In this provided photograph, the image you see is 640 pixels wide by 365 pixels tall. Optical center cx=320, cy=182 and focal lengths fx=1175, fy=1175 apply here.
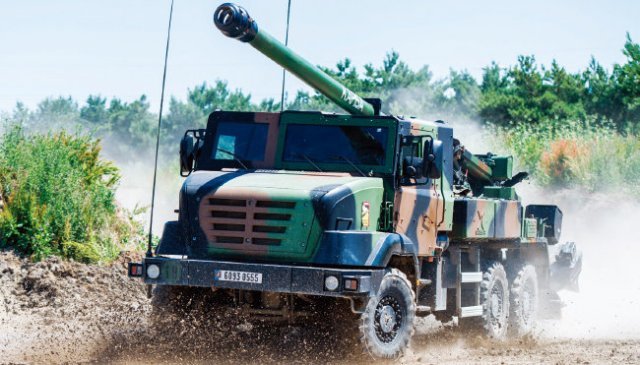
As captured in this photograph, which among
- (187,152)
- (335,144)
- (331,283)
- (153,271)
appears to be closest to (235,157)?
(187,152)

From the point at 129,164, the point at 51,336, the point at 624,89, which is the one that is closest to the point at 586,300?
the point at 51,336

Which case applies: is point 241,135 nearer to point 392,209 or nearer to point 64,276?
point 392,209

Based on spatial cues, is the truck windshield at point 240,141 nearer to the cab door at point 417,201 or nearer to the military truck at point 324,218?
the military truck at point 324,218

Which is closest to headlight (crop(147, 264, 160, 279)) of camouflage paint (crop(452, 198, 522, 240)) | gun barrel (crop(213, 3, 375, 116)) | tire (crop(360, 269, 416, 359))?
tire (crop(360, 269, 416, 359))

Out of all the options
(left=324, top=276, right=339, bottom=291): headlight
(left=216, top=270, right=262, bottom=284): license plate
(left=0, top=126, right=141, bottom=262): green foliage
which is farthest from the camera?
(left=0, top=126, right=141, bottom=262): green foliage

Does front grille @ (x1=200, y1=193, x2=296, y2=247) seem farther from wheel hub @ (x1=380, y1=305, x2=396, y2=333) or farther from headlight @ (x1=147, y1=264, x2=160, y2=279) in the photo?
wheel hub @ (x1=380, y1=305, x2=396, y2=333)

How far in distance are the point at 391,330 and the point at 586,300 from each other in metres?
9.54

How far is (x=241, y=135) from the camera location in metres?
13.0

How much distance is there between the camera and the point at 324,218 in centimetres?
1141

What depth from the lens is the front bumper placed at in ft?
36.3

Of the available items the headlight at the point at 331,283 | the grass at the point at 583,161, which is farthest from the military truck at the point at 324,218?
the grass at the point at 583,161

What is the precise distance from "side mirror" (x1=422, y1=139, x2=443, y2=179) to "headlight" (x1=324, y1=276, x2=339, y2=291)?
179 centimetres

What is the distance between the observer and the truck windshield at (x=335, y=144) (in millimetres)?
12461

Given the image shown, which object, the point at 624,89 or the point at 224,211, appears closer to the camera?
the point at 224,211
